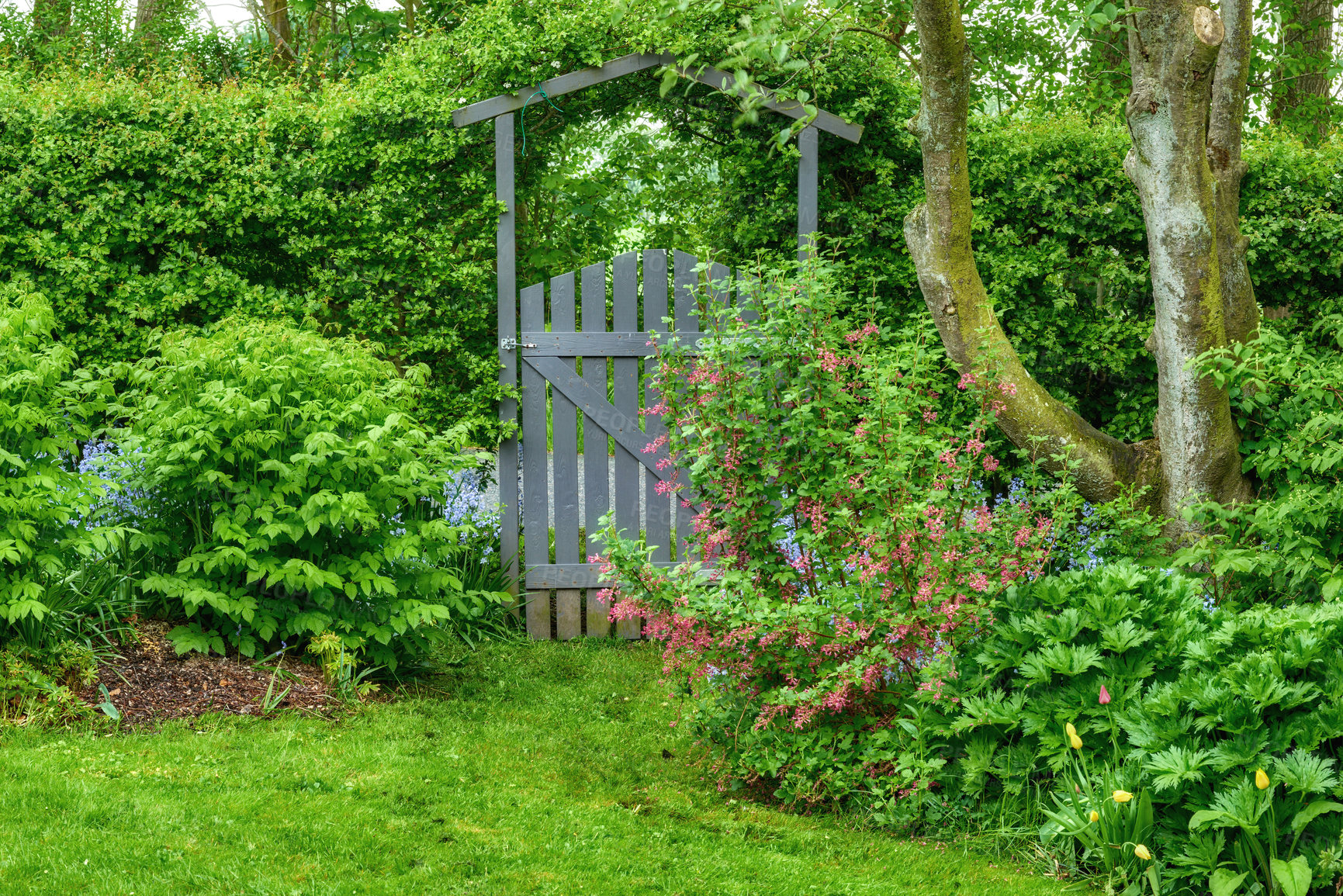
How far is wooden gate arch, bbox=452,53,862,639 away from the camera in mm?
6328

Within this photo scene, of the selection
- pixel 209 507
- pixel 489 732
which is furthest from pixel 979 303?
pixel 209 507

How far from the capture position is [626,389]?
6.41m

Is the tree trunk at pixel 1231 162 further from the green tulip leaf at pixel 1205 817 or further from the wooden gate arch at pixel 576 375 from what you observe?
the green tulip leaf at pixel 1205 817

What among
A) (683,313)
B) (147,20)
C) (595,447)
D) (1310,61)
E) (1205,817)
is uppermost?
(147,20)

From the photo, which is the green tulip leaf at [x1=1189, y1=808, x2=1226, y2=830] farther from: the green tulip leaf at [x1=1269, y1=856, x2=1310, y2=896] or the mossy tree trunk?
the mossy tree trunk

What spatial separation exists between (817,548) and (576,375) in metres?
2.76

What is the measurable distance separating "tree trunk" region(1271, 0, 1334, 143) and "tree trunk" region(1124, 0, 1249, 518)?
5.93m

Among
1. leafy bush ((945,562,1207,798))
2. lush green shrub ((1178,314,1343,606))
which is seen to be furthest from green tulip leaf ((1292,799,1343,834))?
lush green shrub ((1178,314,1343,606))

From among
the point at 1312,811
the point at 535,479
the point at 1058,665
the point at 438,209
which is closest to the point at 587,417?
the point at 535,479

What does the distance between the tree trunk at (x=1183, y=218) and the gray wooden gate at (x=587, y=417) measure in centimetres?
235

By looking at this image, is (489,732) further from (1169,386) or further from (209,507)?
(1169,386)

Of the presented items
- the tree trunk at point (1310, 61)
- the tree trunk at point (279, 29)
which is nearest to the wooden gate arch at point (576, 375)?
the tree trunk at point (1310, 61)

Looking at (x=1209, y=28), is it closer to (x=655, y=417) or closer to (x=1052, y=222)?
(x=1052, y=222)

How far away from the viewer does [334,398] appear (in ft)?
16.0
